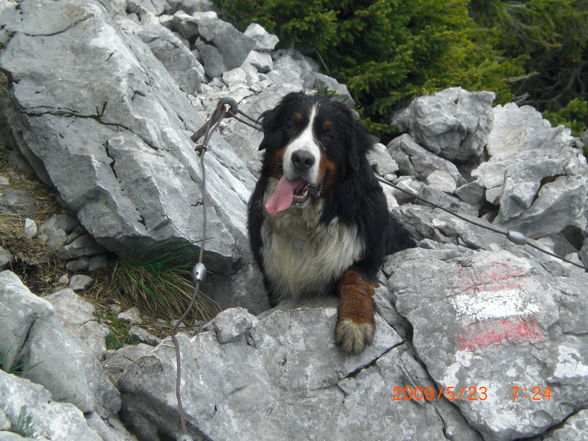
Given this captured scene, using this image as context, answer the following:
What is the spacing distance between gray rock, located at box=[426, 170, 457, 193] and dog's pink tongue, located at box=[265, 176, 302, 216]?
304 centimetres

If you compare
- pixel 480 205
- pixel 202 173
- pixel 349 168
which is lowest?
pixel 480 205

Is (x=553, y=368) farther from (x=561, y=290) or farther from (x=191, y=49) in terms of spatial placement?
(x=191, y=49)

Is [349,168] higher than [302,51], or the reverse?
[349,168]

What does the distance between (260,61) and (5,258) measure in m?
4.31

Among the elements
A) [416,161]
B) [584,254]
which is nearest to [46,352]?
[584,254]

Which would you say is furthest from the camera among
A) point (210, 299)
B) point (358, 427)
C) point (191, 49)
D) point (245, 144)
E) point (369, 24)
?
point (369, 24)

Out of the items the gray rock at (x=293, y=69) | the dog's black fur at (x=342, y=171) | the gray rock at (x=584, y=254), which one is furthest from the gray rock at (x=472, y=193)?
the dog's black fur at (x=342, y=171)

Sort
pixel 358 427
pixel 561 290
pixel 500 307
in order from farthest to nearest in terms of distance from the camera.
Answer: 1. pixel 561 290
2. pixel 500 307
3. pixel 358 427

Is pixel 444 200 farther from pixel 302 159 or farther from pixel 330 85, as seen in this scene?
pixel 302 159

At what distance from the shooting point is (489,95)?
25.8 ft

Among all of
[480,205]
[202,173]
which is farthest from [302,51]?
[202,173]

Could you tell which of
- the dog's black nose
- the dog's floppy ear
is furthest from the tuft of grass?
the dog's black nose

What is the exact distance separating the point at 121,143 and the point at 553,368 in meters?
3.18

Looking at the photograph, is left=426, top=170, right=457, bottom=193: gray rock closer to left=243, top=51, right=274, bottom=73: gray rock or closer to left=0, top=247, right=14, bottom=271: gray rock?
left=243, top=51, right=274, bottom=73: gray rock
